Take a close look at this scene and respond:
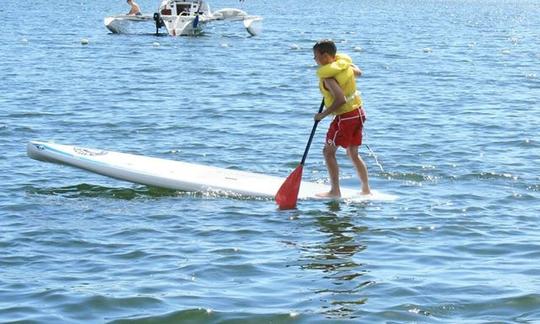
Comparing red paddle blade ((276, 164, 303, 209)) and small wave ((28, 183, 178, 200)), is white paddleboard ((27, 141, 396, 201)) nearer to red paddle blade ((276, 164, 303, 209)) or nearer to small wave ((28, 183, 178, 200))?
small wave ((28, 183, 178, 200))

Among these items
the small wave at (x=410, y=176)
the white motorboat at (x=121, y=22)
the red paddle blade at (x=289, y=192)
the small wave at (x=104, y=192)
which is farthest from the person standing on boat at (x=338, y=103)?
the white motorboat at (x=121, y=22)

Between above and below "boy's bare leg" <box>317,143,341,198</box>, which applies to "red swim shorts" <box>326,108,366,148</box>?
above

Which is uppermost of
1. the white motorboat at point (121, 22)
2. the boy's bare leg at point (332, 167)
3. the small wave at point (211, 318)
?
the boy's bare leg at point (332, 167)

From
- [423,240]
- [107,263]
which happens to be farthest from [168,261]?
[423,240]

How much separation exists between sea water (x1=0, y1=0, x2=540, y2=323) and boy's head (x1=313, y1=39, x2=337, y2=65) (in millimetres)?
1517

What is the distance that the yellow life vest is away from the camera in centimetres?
1060

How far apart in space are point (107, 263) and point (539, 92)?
47.8 feet

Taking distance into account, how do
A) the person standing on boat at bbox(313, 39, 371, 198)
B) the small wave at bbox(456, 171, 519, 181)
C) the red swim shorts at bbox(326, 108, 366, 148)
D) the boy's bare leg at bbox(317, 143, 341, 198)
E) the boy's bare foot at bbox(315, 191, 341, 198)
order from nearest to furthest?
the person standing on boat at bbox(313, 39, 371, 198)
the red swim shorts at bbox(326, 108, 366, 148)
the boy's bare leg at bbox(317, 143, 341, 198)
the boy's bare foot at bbox(315, 191, 341, 198)
the small wave at bbox(456, 171, 519, 181)

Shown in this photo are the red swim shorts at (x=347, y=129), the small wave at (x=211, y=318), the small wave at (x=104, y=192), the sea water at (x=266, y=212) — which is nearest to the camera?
the small wave at (x=211, y=318)

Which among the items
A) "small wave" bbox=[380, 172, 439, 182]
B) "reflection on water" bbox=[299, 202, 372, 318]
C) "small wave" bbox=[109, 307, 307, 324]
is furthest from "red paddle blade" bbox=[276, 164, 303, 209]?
"small wave" bbox=[109, 307, 307, 324]

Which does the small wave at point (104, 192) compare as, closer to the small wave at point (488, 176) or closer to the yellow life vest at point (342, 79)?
the yellow life vest at point (342, 79)

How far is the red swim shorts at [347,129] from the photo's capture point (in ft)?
35.6

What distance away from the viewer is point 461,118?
17.6 meters

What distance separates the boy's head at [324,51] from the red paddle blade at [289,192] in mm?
1166
